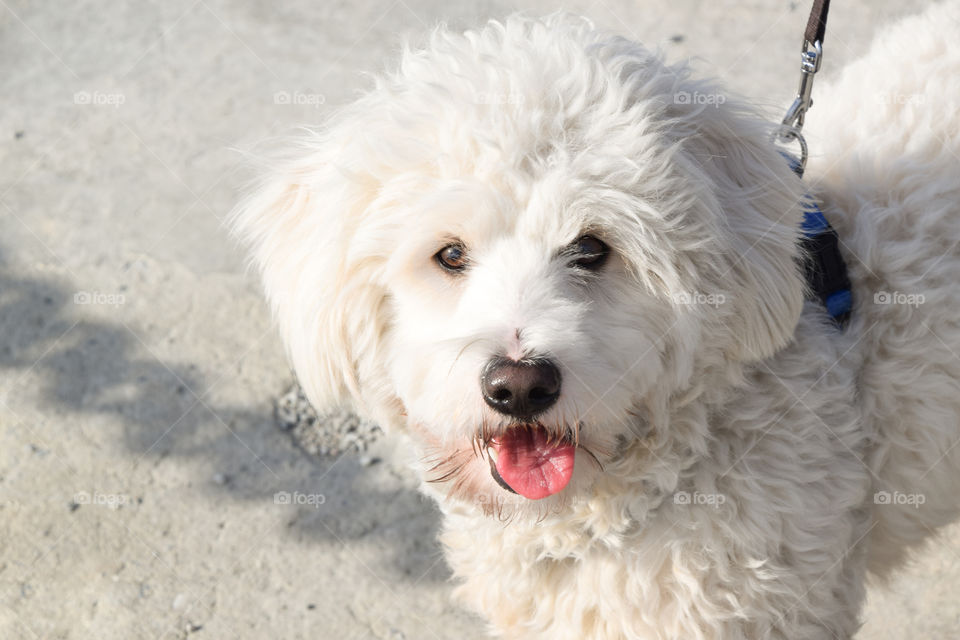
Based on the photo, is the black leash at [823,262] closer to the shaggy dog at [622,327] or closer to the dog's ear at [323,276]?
the shaggy dog at [622,327]

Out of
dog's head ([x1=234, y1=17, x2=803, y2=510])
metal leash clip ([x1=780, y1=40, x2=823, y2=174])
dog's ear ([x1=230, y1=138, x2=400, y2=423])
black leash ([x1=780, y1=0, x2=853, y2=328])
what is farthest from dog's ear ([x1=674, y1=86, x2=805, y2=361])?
dog's ear ([x1=230, y1=138, x2=400, y2=423])

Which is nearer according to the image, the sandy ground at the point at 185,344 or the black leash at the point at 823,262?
the black leash at the point at 823,262

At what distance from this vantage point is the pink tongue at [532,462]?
1764 mm

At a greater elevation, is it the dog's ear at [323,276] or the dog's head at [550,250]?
the dog's head at [550,250]

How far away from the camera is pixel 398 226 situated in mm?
Result: 1801

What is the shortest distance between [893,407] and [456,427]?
108cm

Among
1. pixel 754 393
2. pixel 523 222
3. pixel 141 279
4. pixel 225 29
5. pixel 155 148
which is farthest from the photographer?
pixel 225 29

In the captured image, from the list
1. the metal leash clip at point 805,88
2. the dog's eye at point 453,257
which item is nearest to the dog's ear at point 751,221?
the metal leash clip at point 805,88

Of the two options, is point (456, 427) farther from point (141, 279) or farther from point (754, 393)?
point (141, 279)

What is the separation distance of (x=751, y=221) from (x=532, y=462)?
69cm

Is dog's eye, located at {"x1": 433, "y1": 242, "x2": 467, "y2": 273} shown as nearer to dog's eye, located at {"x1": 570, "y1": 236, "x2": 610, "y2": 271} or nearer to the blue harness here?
dog's eye, located at {"x1": 570, "y1": 236, "x2": 610, "y2": 271}

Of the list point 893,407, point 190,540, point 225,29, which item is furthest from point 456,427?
point 225,29

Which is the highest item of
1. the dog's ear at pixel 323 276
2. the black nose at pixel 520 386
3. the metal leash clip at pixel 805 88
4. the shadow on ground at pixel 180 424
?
the metal leash clip at pixel 805 88

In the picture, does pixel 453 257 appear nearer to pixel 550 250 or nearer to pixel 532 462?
pixel 550 250
